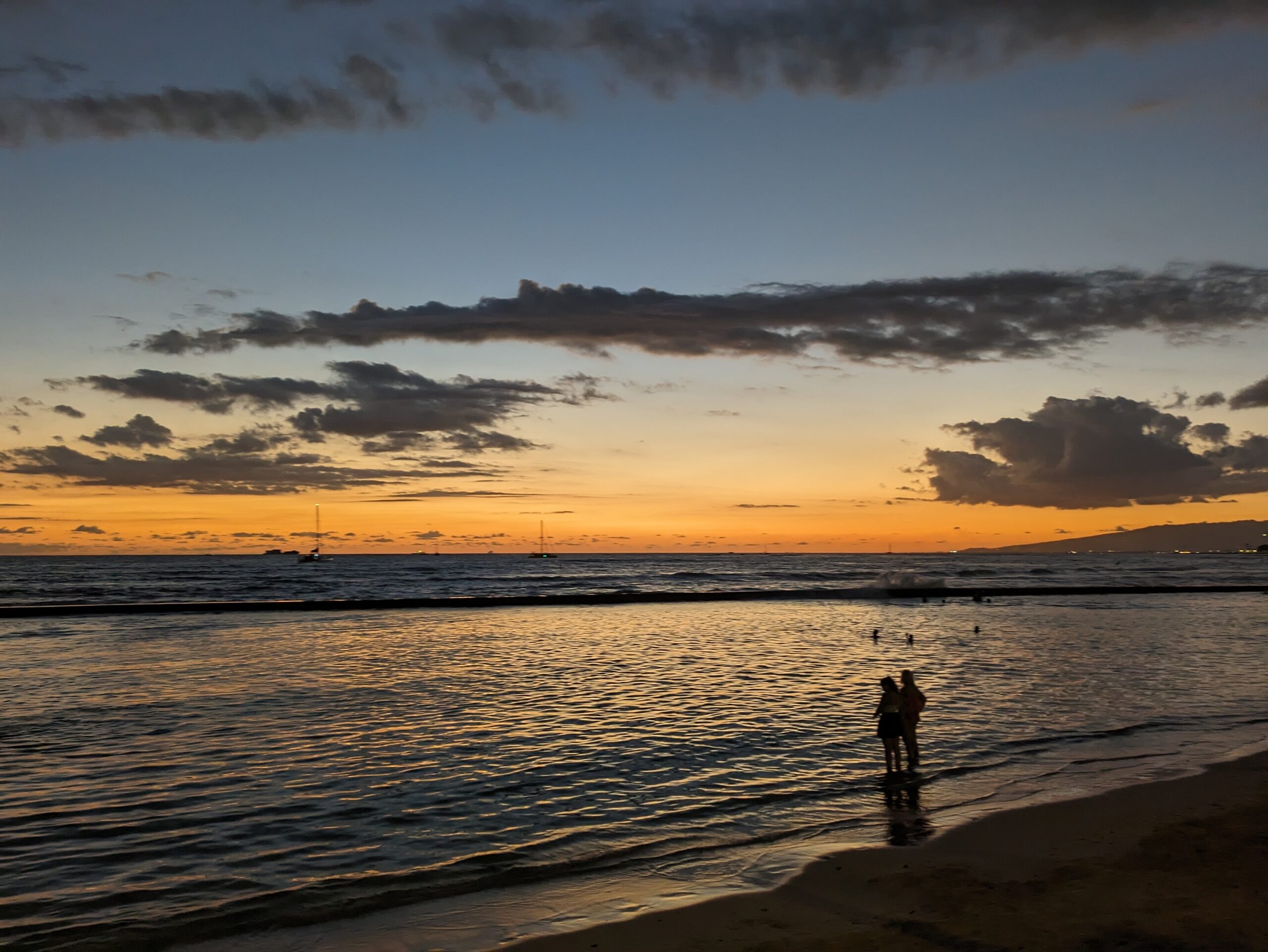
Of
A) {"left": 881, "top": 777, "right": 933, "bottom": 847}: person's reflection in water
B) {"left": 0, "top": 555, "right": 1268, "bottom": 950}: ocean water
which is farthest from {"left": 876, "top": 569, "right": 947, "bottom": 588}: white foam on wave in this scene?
Result: {"left": 881, "top": 777, "right": 933, "bottom": 847}: person's reflection in water

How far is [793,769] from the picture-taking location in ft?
58.1

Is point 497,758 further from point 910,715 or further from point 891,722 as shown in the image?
point 910,715

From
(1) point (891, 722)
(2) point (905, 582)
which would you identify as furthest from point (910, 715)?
(2) point (905, 582)

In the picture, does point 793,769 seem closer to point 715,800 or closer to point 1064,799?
point 715,800

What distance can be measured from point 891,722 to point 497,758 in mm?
8593

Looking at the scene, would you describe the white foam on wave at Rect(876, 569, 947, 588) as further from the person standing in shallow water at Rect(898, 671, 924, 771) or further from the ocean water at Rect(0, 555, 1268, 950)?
the person standing in shallow water at Rect(898, 671, 924, 771)

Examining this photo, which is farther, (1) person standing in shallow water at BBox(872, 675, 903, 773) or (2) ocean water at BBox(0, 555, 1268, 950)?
(1) person standing in shallow water at BBox(872, 675, 903, 773)

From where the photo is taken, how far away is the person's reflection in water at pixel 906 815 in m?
13.1

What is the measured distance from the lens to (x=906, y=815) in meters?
14.5

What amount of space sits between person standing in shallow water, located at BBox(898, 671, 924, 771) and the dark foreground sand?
341 centimetres

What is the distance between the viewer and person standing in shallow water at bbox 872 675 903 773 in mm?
17156

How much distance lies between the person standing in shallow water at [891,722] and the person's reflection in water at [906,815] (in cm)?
56

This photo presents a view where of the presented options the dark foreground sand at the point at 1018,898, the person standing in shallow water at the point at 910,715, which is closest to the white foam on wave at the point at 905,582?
the person standing in shallow water at the point at 910,715

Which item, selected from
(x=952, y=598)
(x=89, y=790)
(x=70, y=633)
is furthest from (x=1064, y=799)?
(x=952, y=598)
